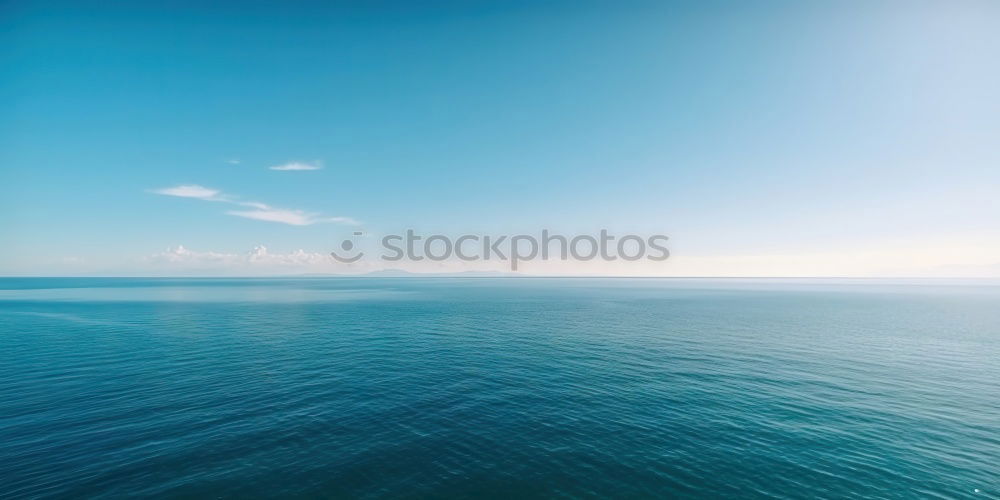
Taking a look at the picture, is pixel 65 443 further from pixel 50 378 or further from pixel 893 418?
pixel 893 418

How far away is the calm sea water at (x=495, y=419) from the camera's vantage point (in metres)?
24.5

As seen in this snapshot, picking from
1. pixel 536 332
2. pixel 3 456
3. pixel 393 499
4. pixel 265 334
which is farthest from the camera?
pixel 536 332

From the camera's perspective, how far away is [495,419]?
34094 mm

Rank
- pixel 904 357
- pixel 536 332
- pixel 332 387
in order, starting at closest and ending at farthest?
pixel 332 387, pixel 904 357, pixel 536 332

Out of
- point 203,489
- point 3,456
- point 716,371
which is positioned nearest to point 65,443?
point 3,456

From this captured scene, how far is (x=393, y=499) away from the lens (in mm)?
22859

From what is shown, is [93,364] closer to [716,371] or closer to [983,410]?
[716,371]

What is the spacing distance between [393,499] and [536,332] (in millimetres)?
61318

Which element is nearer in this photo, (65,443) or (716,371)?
(65,443)

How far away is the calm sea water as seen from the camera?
24500 mm

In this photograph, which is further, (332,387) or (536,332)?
(536,332)

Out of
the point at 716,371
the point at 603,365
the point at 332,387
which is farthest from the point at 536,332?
the point at 332,387

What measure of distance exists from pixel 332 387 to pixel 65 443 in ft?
65.2

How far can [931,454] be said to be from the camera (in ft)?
91.8
